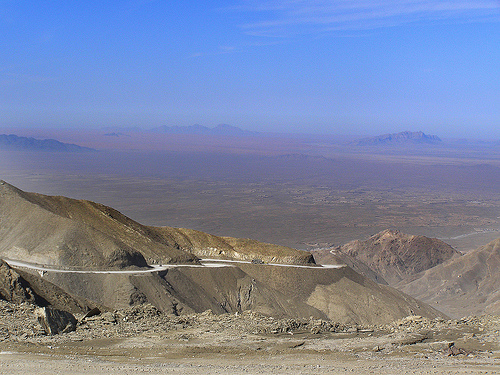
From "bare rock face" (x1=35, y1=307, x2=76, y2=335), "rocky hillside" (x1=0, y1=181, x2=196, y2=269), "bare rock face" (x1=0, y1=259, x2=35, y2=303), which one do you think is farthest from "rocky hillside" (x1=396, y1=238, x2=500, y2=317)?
"bare rock face" (x1=35, y1=307, x2=76, y2=335)

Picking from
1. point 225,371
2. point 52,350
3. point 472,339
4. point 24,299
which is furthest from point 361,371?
point 24,299

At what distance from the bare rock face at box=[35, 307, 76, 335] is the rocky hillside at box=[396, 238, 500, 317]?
5052 centimetres

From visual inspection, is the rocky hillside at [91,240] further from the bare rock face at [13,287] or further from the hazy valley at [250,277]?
the bare rock face at [13,287]

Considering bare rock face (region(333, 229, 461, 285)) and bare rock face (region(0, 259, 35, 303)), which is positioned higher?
bare rock face (region(0, 259, 35, 303))

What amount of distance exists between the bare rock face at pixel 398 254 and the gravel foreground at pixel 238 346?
65.6 meters

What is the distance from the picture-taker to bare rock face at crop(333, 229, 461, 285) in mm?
89500

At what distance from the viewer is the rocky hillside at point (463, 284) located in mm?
64750

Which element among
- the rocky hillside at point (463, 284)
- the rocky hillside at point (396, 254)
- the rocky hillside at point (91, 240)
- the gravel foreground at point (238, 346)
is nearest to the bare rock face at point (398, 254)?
the rocky hillside at point (396, 254)

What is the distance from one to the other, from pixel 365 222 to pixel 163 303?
100m

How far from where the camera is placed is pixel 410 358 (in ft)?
58.2

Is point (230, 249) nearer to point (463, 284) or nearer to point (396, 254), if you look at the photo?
point (463, 284)

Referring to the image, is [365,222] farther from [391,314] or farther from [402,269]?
[391,314]

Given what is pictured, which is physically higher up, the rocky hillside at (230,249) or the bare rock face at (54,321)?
the bare rock face at (54,321)

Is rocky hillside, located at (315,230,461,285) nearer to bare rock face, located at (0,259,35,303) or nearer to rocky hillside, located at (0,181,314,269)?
rocky hillside, located at (0,181,314,269)
